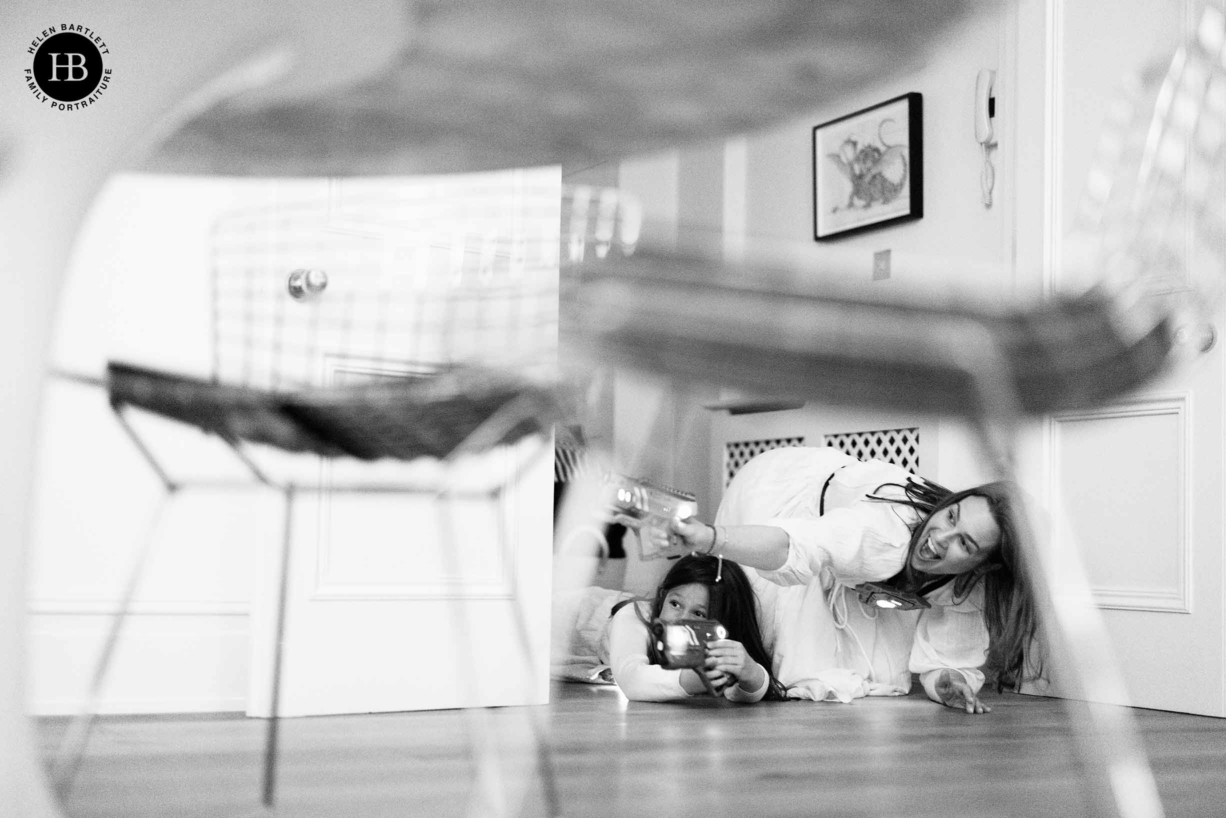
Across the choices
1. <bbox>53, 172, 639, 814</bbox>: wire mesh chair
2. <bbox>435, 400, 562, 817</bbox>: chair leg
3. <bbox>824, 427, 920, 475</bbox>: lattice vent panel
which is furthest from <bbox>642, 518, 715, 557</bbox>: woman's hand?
<bbox>824, 427, 920, 475</bbox>: lattice vent panel

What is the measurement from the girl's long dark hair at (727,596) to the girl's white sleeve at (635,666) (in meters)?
0.05

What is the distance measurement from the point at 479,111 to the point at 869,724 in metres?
1.77

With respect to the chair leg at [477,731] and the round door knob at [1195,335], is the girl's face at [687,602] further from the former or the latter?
the round door knob at [1195,335]

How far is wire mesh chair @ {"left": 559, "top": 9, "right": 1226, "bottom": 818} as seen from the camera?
43cm

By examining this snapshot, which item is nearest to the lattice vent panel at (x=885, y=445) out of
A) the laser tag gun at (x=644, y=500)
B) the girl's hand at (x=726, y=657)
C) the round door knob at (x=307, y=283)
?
the girl's hand at (x=726, y=657)

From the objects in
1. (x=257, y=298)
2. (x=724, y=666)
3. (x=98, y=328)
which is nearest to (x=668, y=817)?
(x=257, y=298)

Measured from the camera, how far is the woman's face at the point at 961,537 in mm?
2180

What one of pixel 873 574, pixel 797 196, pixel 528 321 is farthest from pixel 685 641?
pixel 797 196

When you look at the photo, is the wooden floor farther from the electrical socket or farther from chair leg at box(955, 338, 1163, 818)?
the electrical socket

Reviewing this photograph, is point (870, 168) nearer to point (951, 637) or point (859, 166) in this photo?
point (859, 166)

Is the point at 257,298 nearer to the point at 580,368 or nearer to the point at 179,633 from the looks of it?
the point at 580,368

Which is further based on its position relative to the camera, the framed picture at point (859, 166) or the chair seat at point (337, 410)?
the chair seat at point (337, 410)

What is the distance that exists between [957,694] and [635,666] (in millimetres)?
639

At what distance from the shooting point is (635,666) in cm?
231
